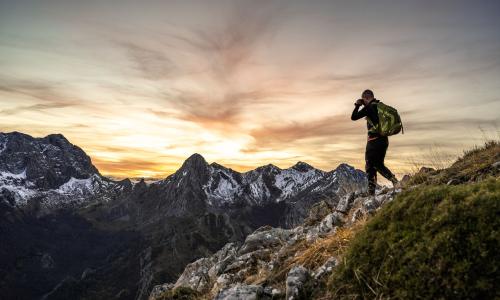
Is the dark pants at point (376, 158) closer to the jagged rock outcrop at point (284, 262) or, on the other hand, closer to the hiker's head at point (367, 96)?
the jagged rock outcrop at point (284, 262)

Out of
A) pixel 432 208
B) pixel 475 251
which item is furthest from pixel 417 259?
pixel 432 208

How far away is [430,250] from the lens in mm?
4633

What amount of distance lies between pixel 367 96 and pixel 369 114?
76 centimetres

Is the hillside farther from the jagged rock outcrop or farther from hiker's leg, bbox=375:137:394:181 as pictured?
hiker's leg, bbox=375:137:394:181

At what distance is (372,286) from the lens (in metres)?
5.04

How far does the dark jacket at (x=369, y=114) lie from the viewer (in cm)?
1334

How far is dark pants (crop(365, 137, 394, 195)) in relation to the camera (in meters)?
13.3

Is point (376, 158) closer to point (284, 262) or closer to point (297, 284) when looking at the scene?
point (284, 262)

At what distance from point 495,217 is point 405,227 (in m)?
1.18

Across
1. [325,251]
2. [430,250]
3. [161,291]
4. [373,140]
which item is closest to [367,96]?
[373,140]

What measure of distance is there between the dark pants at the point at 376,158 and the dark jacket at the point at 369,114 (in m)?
0.30

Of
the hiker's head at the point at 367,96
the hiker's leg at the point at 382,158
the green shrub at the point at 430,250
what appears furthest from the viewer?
the hiker's head at the point at 367,96

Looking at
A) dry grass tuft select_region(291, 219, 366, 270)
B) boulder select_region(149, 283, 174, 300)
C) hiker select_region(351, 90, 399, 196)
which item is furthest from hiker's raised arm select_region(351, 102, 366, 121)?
boulder select_region(149, 283, 174, 300)

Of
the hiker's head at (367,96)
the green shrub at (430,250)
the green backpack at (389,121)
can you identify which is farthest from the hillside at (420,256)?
the hiker's head at (367,96)
